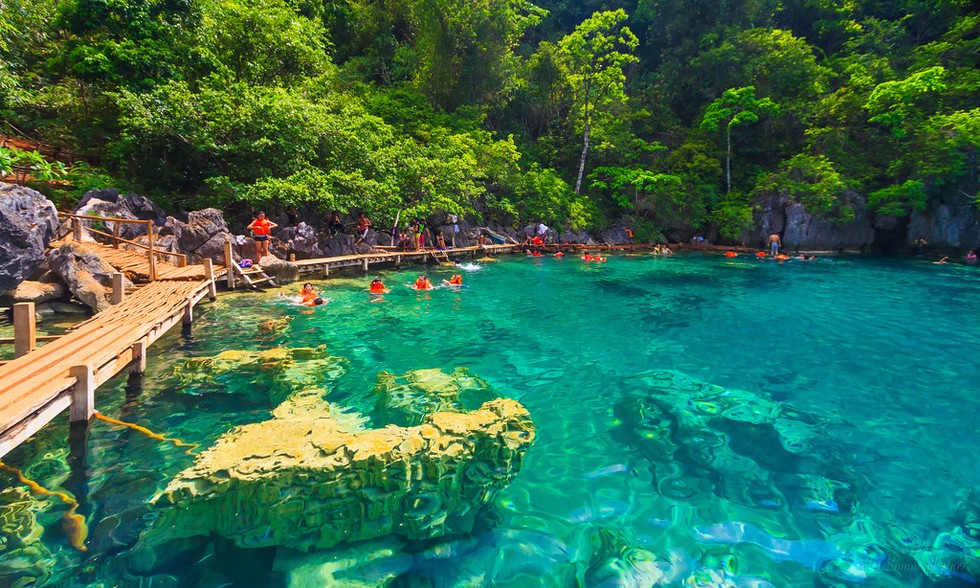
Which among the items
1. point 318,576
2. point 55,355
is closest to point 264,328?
point 55,355

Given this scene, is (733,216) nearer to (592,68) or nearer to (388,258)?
(592,68)

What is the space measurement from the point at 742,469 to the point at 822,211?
96.3 feet

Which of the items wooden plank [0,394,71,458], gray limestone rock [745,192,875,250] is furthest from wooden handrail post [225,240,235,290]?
gray limestone rock [745,192,875,250]

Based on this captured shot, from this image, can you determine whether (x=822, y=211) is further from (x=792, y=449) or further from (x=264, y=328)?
(x=264, y=328)

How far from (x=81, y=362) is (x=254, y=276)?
9.56 metres

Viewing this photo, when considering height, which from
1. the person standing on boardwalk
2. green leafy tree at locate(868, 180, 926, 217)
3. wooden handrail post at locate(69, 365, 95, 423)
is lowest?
wooden handrail post at locate(69, 365, 95, 423)

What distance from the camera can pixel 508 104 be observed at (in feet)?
118

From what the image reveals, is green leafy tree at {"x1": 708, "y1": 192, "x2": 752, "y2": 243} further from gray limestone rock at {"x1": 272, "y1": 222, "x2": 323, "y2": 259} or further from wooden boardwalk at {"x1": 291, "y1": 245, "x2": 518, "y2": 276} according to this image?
gray limestone rock at {"x1": 272, "y1": 222, "x2": 323, "y2": 259}

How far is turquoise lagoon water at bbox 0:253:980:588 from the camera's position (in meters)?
3.61

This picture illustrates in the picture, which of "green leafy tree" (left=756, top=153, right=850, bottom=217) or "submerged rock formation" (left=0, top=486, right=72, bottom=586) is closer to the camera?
"submerged rock formation" (left=0, top=486, right=72, bottom=586)

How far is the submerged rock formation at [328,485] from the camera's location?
381 centimetres

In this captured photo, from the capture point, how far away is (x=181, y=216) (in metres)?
17.1

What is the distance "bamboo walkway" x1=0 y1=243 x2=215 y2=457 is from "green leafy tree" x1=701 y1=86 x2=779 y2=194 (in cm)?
3325

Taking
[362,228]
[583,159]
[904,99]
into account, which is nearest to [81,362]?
[362,228]
